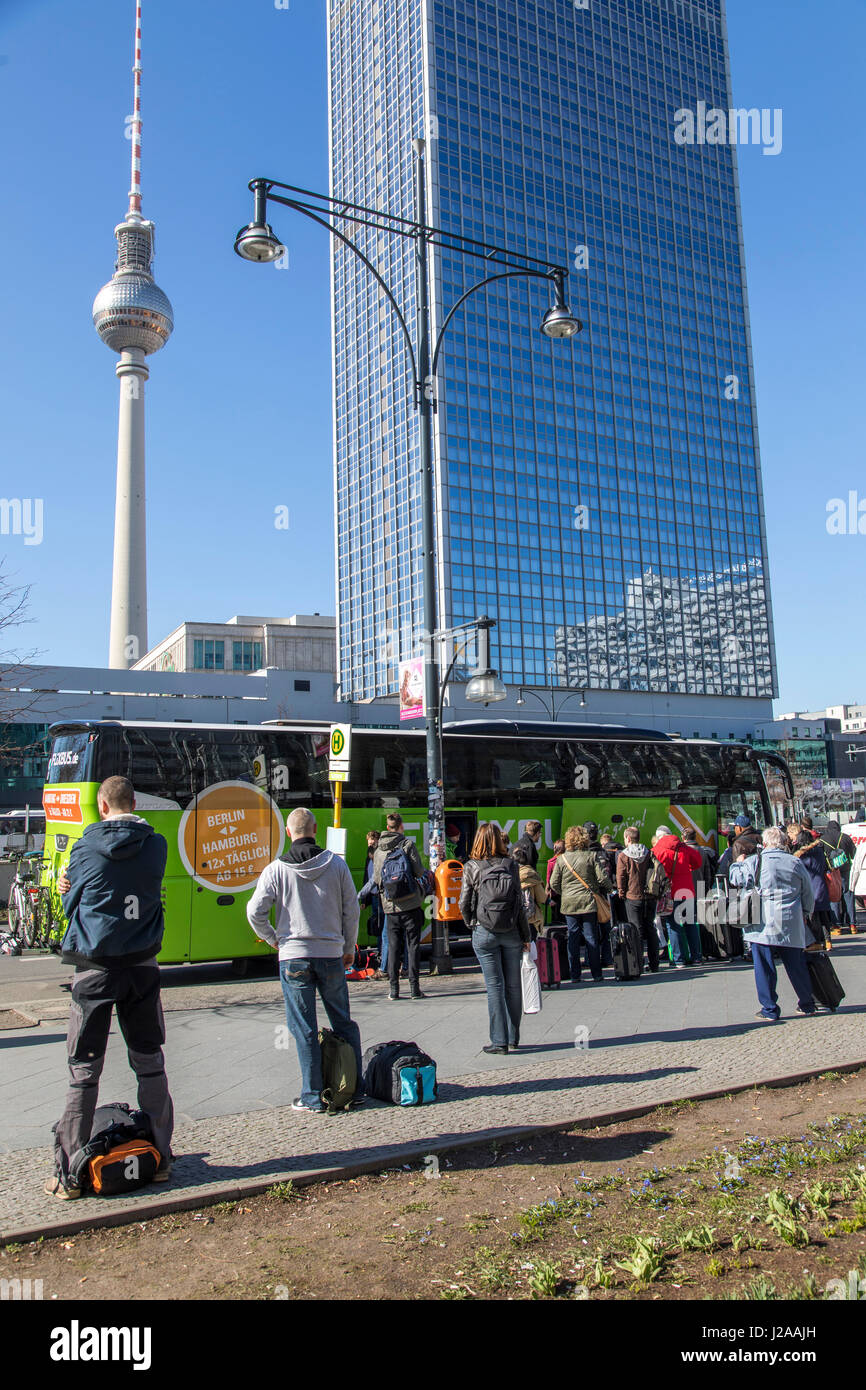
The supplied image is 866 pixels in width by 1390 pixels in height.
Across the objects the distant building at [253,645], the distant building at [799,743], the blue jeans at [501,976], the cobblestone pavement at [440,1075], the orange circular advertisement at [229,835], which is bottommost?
the cobblestone pavement at [440,1075]

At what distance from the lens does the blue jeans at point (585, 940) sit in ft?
39.2

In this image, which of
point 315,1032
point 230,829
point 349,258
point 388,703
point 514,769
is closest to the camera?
point 315,1032

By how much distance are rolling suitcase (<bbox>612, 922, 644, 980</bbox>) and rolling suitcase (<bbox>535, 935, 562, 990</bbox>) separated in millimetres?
852

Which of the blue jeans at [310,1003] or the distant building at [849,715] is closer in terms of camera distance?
the blue jeans at [310,1003]

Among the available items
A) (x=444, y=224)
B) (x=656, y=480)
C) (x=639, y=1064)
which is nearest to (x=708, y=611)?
(x=656, y=480)

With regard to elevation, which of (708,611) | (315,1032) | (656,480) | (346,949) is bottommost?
(315,1032)

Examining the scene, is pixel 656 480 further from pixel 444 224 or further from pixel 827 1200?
pixel 827 1200

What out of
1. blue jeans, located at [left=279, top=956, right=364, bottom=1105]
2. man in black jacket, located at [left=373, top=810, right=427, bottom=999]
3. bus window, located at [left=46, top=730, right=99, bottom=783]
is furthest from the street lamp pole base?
blue jeans, located at [left=279, top=956, right=364, bottom=1105]

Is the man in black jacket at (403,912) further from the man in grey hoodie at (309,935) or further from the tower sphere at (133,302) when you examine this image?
the tower sphere at (133,302)

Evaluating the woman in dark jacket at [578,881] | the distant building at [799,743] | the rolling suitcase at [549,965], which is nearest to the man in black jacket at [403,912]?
the rolling suitcase at [549,965]

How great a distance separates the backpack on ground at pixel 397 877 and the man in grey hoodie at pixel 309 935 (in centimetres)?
414

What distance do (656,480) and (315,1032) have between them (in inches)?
3993

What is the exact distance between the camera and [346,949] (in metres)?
6.34
